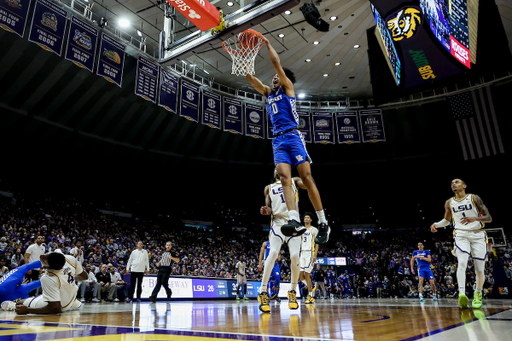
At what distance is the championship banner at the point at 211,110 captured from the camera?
16938mm

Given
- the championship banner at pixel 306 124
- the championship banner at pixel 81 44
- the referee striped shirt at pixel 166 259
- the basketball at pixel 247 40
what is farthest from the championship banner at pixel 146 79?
the basketball at pixel 247 40

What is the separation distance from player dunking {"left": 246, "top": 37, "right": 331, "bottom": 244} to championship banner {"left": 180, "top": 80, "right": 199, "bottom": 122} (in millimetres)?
11843

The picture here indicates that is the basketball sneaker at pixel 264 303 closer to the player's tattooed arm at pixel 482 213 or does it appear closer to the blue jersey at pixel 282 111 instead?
the blue jersey at pixel 282 111

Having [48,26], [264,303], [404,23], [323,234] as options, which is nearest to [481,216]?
[323,234]

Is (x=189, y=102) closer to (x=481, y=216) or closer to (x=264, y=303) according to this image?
(x=264, y=303)

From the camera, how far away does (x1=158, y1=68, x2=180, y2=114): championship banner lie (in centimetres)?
1525

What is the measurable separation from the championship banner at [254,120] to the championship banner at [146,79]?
515cm

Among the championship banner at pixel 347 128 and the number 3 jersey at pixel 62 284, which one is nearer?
the number 3 jersey at pixel 62 284

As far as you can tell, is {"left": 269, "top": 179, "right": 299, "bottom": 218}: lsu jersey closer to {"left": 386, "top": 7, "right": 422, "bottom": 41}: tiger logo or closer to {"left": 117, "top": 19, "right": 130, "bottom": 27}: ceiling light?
{"left": 386, "top": 7, "right": 422, "bottom": 41}: tiger logo

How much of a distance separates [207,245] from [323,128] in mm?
10942

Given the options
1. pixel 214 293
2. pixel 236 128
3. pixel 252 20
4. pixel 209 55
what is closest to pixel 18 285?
pixel 252 20

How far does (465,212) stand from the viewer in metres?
5.54

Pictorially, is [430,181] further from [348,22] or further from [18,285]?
[18,285]

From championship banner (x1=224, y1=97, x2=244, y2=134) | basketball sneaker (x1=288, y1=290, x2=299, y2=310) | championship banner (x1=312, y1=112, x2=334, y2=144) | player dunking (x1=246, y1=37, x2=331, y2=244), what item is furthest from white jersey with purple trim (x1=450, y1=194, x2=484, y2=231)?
championship banner (x1=312, y1=112, x2=334, y2=144)
